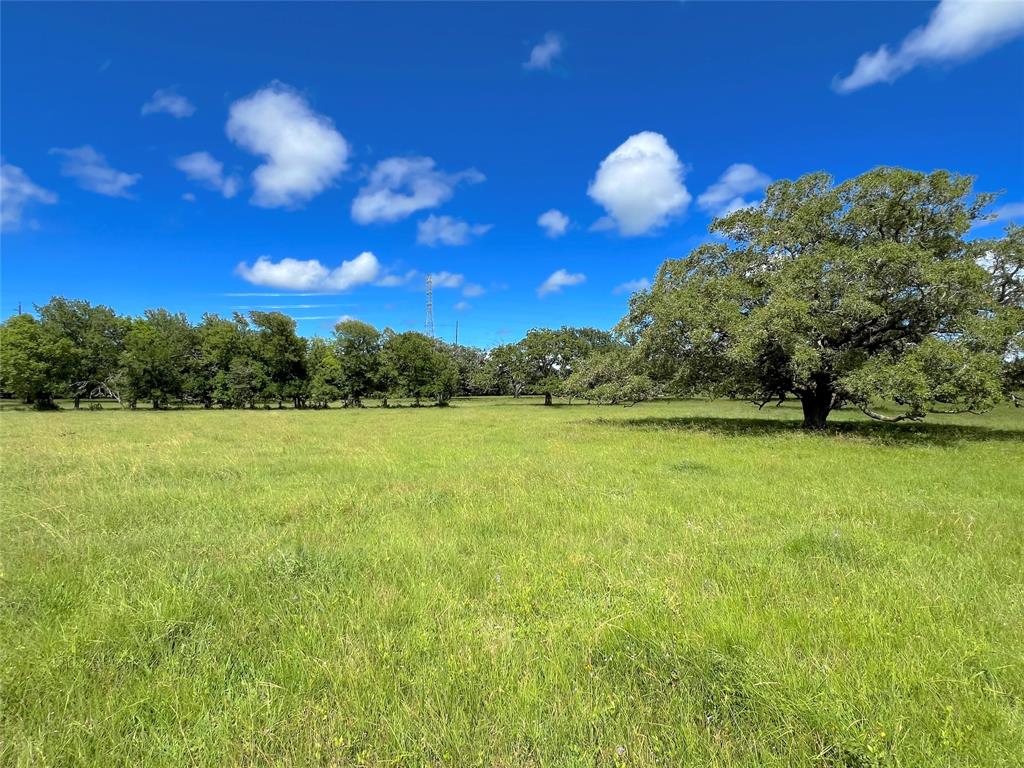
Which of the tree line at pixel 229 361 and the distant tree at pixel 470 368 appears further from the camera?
the distant tree at pixel 470 368

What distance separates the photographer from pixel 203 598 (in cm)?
402

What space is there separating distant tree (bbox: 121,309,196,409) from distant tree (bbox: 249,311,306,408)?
334 inches

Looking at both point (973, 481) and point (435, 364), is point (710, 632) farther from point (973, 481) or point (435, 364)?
point (435, 364)

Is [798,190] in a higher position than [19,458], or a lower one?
higher

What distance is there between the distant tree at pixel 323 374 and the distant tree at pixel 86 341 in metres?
21.0

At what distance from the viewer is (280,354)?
180 feet

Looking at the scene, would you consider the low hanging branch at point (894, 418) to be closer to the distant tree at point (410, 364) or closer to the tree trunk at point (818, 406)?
the tree trunk at point (818, 406)

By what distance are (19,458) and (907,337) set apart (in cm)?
2949

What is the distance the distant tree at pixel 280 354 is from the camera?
2117 inches

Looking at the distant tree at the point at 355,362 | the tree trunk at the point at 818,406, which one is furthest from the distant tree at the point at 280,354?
the tree trunk at the point at 818,406

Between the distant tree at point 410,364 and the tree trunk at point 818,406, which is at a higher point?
the distant tree at point 410,364

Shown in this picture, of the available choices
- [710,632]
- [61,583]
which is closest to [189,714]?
[61,583]

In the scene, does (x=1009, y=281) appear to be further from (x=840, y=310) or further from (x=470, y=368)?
(x=470, y=368)

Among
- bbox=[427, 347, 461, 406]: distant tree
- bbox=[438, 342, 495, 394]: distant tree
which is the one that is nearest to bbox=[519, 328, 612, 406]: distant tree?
bbox=[438, 342, 495, 394]: distant tree
